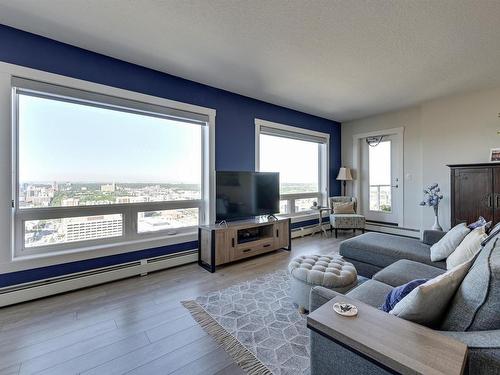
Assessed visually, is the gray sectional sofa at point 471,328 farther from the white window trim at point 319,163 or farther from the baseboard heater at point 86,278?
the white window trim at point 319,163

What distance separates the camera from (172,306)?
91.4 inches

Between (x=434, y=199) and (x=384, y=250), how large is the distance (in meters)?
2.40

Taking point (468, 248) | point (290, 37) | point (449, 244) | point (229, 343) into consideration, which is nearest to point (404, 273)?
point (468, 248)

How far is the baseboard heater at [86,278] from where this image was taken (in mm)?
2363

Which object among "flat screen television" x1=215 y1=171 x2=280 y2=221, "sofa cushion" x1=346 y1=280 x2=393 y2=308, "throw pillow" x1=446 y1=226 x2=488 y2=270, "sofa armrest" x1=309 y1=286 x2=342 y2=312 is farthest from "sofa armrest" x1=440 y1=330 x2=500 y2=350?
"flat screen television" x1=215 y1=171 x2=280 y2=221

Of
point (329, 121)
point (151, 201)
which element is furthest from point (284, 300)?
point (329, 121)

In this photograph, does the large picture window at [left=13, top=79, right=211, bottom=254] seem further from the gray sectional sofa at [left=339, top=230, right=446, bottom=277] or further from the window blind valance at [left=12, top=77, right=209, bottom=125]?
the gray sectional sofa at [left=339, top=230, right=446, bottom=277]

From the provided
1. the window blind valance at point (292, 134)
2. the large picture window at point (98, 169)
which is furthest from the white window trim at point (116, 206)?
the window blind valance at point (292, 134)

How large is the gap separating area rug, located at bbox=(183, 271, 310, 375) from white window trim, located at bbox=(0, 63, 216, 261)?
1.17 metres

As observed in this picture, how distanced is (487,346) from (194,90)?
3.72 metres

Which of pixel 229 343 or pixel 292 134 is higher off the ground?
pixel 292 134

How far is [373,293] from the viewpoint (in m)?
1.69

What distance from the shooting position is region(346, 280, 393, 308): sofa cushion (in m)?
1.59

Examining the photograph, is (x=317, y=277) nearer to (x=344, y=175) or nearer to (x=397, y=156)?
(x=344, y=175)
